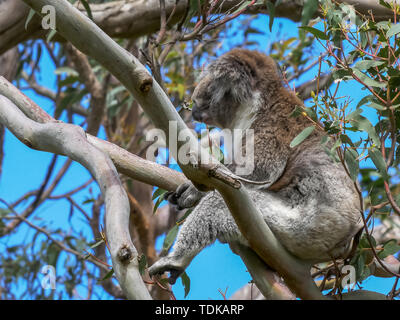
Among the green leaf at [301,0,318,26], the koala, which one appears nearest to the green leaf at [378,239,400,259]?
the koala

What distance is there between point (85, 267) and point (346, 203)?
338 centimetres

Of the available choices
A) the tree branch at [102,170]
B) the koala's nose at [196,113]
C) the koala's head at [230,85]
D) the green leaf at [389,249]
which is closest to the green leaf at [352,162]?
the green leaf at [389,249]

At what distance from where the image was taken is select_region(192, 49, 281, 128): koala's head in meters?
3.20

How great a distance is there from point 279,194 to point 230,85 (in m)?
0.76

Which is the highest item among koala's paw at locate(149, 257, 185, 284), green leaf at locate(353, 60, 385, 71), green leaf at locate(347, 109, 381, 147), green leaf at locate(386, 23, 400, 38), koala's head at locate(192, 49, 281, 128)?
koala's head at locate(192, 49, 281, 128)

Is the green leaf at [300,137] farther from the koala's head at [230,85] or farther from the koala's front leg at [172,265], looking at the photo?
the koala's head at [230,85]

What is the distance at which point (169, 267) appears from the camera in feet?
8.30

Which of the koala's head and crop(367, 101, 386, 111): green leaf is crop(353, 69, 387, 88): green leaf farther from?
the koala's head

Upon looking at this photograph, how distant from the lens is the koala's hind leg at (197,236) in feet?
8.34

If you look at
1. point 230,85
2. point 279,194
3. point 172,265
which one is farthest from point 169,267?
point 230,85

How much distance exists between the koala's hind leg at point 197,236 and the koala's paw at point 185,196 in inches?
5.0

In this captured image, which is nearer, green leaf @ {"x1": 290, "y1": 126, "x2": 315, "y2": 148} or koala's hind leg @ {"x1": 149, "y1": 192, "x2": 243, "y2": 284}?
green leaf @ {"x1": 290, "y1": 126, "x2": 315, "y2": 148}

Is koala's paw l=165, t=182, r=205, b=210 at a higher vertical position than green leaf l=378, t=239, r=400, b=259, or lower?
higher
